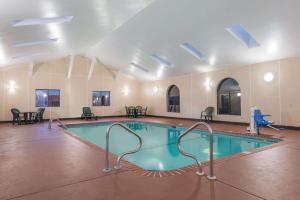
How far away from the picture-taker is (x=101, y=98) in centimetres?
1286

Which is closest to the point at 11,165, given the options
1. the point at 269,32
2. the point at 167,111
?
the point at 269,32

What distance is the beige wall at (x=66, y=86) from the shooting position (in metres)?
9.91

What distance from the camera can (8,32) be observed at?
483cm

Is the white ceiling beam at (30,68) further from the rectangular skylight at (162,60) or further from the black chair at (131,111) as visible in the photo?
the rectangular skylight at (162,60)

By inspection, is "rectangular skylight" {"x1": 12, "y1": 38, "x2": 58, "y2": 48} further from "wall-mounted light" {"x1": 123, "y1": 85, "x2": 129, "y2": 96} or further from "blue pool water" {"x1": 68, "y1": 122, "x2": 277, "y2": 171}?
"wall-mounted light" {"x1": 123, "y1": 85, "x2": 129, "y2": 96}

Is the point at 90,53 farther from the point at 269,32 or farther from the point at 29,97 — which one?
the point at 269,32

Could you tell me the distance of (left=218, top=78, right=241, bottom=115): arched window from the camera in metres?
8.80

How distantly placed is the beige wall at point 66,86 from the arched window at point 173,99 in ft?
9.53

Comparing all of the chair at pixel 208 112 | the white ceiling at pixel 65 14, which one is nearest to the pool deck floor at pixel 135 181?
the white ceiling at pixel 65 14

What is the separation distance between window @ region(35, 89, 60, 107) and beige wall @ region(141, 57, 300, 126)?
23.5 feet

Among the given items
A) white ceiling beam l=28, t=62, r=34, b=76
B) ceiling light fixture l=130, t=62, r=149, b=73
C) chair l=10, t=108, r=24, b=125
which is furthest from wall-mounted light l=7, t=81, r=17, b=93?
ceiling light fixture l=130, t=62, r=149, b=73

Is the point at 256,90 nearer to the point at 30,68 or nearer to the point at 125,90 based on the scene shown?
the point at 125,90

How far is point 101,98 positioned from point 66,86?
7.71ft

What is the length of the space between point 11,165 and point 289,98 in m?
8.28
